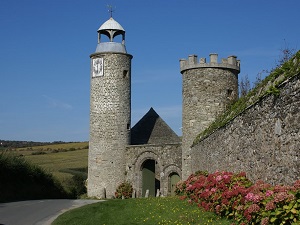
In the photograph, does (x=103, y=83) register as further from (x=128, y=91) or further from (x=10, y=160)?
(x=10, y=160)

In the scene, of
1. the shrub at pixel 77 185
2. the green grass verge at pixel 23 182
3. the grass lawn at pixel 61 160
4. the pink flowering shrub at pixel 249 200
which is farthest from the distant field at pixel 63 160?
the pink flowering shrub at pixel 249 200

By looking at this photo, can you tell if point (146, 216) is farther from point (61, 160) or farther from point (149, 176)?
point (61, 160)

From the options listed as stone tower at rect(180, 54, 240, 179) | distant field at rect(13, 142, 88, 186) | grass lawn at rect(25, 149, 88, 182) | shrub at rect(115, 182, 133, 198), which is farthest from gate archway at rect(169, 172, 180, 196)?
grass lawn at rect(25, 149, 88, 182)

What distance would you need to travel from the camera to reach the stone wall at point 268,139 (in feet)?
24.9

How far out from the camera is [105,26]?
33906mm

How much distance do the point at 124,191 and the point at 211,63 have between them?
1261 centimetres

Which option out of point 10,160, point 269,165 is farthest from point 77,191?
point 269,165

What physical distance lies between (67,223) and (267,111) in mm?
7769

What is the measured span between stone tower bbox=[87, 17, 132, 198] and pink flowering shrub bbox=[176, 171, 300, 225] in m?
18.8

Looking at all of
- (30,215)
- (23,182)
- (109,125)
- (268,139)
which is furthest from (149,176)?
(268,139)

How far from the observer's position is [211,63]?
2305cm

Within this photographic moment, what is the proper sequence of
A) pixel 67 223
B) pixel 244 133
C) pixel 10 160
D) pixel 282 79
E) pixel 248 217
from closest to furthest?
pixel 248 217
pixel 282 79
pixel 244 133
pixel 67 223
pixel 10 160

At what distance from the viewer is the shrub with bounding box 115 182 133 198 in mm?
31031

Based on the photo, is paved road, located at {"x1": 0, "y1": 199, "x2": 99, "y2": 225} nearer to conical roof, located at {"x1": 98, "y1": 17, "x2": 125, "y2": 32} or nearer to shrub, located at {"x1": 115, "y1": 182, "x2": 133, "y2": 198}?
shrub, located at {"x1": 115, "y1": 182, "x2": 133, "y2": 198}
